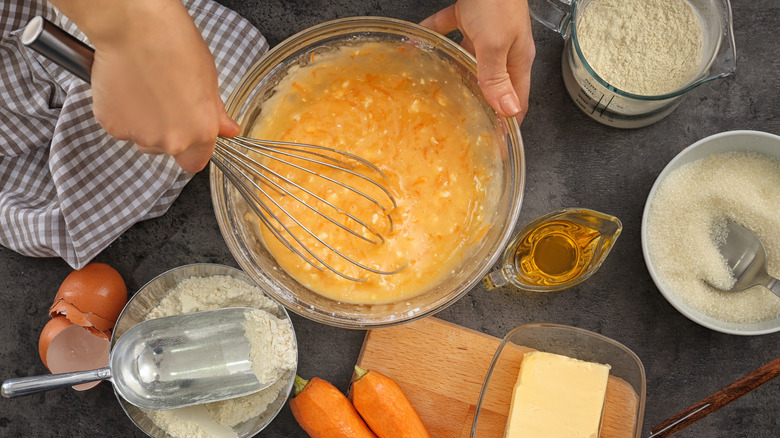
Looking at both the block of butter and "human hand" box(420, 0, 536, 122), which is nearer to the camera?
"human hand" box(420, 0, 536, 122)

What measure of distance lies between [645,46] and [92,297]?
1375 millimetres

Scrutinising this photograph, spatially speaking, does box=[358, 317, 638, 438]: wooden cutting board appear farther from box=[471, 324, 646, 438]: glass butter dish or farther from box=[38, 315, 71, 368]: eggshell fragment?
box=[38, 315, 71, 368]: eggshell fragment

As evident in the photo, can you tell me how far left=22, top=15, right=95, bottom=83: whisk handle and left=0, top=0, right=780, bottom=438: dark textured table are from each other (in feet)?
2.11

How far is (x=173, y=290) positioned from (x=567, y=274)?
3.10 feet

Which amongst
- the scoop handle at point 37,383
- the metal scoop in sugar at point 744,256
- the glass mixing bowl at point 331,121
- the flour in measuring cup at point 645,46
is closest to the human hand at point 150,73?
the glass mixing bowl at point 331,121

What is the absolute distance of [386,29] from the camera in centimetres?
126

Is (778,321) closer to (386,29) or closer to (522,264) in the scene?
Answer: (522,264)

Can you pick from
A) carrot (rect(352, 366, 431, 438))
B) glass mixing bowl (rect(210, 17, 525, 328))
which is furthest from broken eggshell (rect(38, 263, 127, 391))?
carrot (rect(352, 366, 431, 438))

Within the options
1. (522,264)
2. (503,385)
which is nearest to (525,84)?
(522,264)

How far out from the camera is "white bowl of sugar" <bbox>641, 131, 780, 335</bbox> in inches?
53.8

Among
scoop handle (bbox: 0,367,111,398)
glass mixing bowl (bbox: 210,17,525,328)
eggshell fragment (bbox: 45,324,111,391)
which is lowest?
eggshell fragment (bbox: 45,324,111,391)

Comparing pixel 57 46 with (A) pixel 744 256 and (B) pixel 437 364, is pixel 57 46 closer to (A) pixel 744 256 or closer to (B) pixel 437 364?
(B) pixel 437 364

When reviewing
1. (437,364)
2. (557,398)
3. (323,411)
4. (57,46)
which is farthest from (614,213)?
(57,46)

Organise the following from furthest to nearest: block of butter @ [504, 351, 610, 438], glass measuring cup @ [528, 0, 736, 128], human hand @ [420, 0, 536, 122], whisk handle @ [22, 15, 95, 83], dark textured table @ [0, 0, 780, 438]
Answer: dark textured table @ [0, 0, 780, 438]
block of butter @ [504, 351, 610, 438]
glass measuring cup @ [528, 0, 736, 128]
human hand @ [420, 0, 536, 122]
whisk handle @ [22, 15, 95, 83]
